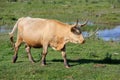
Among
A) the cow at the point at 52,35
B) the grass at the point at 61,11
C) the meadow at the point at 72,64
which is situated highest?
the cow at the point at 52,35

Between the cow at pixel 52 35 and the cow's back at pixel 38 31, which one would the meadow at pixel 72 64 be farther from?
the cow's back at pixel 38 31

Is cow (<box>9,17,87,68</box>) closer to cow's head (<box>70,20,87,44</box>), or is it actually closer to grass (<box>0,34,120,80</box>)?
cow's head (<box>70,20,87,44</box>)

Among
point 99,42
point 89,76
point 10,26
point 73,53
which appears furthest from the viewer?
point 10,26

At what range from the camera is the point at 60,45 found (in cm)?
1388

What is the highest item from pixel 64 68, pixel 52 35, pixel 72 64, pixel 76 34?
pixel 76 34

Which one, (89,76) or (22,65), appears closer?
(89,76)

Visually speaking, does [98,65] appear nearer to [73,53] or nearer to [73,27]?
[73,27]

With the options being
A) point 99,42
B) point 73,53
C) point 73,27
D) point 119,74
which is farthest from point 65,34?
point 99,42

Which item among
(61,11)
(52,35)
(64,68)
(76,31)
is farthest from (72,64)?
(61,11)

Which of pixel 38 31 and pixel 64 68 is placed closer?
pixel 64 68

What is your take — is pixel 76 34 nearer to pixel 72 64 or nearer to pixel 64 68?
pixel 64 68

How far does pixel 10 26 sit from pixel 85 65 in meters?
17.9

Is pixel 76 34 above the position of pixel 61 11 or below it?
above

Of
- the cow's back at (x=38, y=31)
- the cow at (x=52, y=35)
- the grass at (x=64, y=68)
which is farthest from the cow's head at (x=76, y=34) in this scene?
the grass at (x=64, y=68)
